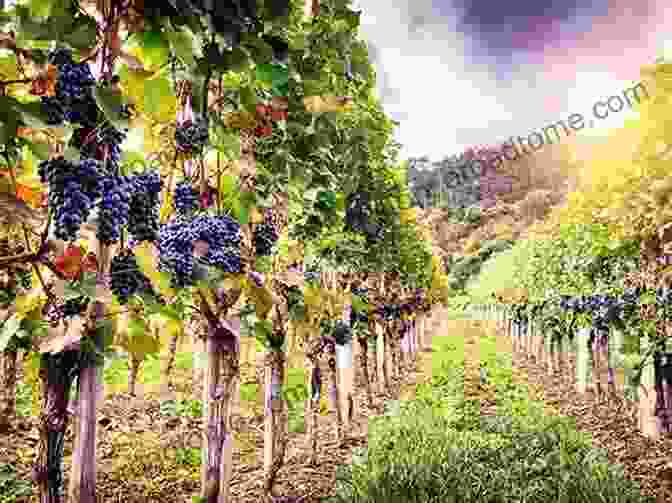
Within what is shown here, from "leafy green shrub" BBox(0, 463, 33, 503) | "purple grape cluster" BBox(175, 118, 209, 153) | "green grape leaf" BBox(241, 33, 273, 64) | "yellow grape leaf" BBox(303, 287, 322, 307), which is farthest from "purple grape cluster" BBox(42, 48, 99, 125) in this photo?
"leafy green shrub" BBox(0, 463, 33, 503)

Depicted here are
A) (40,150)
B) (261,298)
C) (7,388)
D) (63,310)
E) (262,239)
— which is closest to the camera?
(40,150)

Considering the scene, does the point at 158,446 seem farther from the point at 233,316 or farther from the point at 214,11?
the point at 214,11

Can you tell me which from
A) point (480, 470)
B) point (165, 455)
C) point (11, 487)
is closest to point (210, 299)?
point (480, 470)

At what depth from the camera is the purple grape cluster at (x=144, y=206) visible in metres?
1.42

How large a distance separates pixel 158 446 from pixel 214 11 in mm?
6157

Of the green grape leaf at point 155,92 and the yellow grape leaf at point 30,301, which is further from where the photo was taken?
the yellow grape leaf at point 30,301

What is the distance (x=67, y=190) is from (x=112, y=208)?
15cm

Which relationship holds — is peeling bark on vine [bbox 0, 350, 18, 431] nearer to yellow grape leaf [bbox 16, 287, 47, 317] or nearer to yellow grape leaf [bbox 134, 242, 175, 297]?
yellow grape leaf [bbox 16, 287, 47, 317]

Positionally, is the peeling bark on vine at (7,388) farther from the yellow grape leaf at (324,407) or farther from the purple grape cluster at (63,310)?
the purple grape cluster at (63,310)

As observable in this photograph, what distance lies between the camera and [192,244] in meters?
1.67

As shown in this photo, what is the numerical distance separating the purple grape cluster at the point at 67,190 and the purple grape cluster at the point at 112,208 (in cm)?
10

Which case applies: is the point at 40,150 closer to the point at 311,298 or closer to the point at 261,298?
the point at 261,298

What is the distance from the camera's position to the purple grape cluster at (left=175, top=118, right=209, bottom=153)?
6.32 feet

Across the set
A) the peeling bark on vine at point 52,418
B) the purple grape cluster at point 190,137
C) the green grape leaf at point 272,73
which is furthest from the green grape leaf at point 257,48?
the peeling bark on vine at point 52,418
